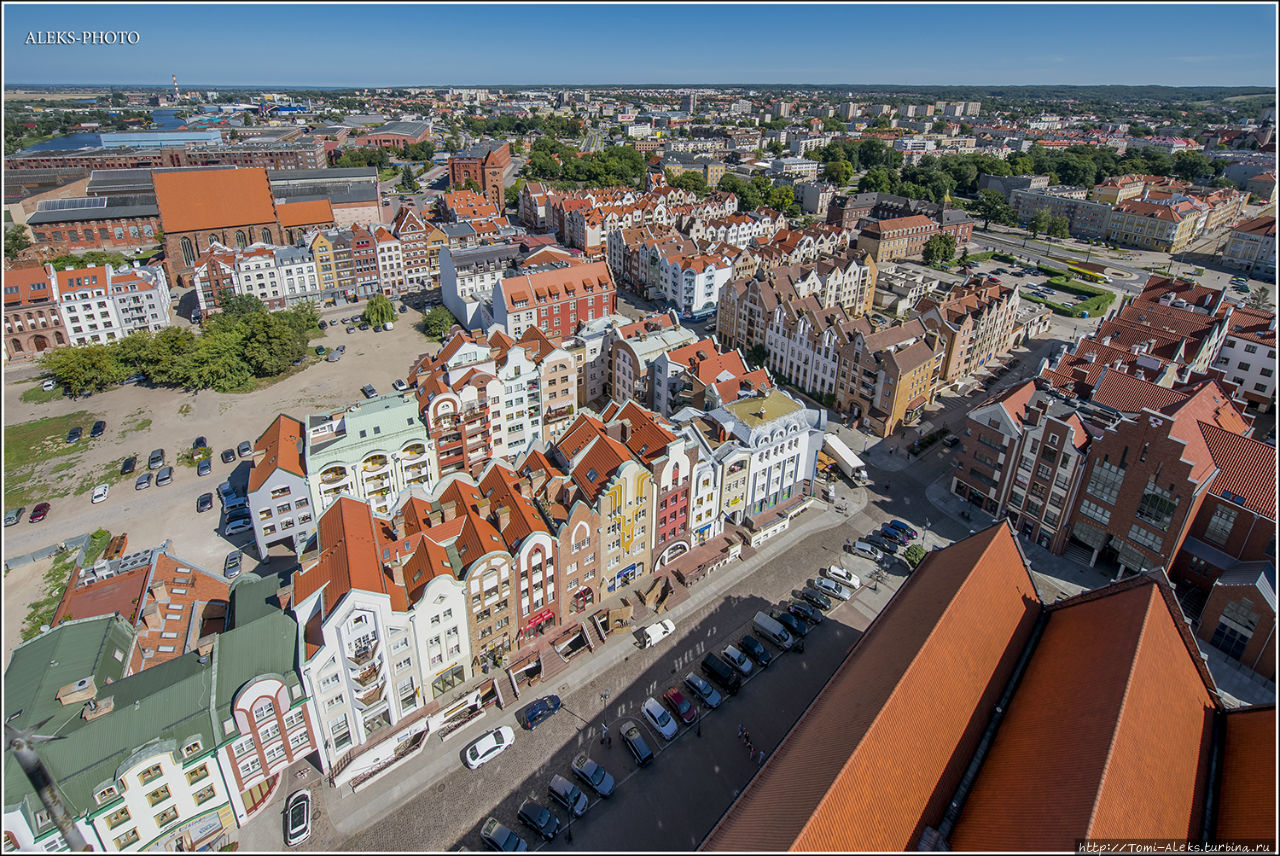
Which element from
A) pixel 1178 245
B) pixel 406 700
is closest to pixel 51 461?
pixel 406 700

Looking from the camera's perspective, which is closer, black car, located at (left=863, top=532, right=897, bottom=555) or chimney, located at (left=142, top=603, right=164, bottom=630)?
chimney, located at (left=142, top=603, right=164, bottom=630)

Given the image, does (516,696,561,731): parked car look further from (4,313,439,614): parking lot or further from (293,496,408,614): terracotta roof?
(4,313,439,614): parking lot

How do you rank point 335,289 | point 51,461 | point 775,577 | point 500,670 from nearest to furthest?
1. point 500,670
2. point 775,577
3. point 51,461
4. point 335,289

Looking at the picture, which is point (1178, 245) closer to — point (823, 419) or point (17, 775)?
point (823, 419)

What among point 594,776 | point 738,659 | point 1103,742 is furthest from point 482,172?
point 1103,742

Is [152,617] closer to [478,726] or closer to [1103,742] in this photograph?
[478,726]

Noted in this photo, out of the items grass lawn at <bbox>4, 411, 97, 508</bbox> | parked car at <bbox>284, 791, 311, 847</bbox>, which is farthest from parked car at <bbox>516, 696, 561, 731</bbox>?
grass lawn at <bbox>4, 411, 97, 508</bbox>

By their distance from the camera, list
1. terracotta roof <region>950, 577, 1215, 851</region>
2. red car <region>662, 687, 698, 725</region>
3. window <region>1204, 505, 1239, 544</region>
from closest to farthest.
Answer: terracotta roof <region>950, 577, 1215, 851</region> < red car <region>662, 687, 698, 725</region> < window <region>1204, 505, 1239, 544</region>

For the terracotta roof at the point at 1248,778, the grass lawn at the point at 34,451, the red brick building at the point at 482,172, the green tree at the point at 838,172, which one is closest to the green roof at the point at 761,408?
the terracotta roof at the point at 1248,778
